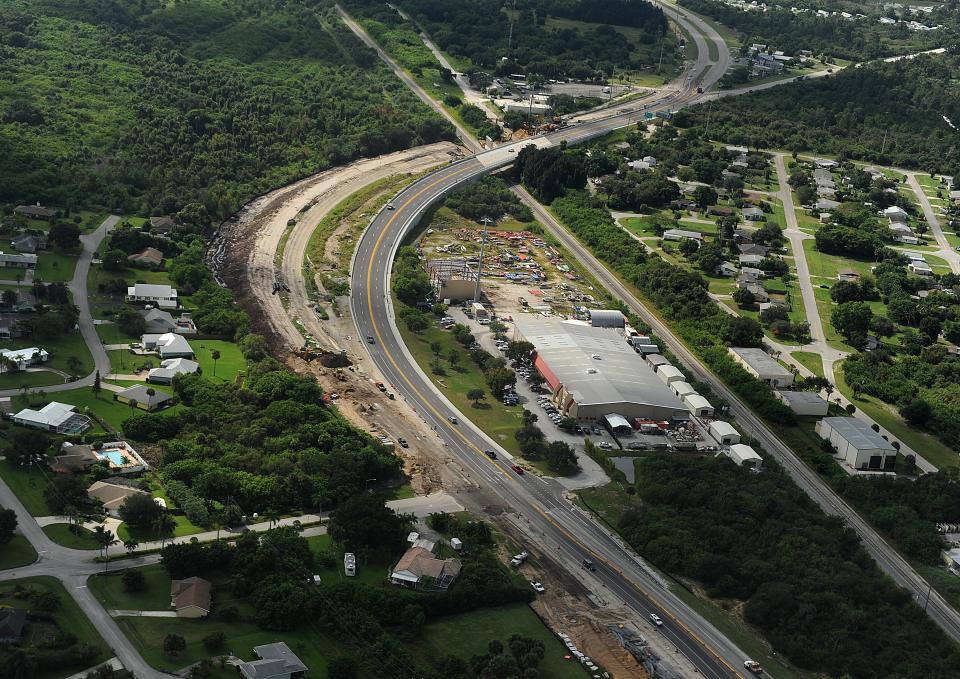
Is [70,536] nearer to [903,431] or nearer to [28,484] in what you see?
[28,484]

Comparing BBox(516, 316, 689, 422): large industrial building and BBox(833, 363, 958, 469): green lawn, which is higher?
BBox(516, 316, 689, 422): large industrial building

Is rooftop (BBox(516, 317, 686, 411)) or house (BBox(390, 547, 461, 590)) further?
rooftop (BBox(516, 317, 686, 411))

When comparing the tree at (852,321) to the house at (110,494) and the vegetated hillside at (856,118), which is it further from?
the house at (110,494)

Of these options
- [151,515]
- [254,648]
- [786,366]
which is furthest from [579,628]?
[786,366]

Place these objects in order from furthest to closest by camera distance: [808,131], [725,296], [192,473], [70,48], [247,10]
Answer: [247,10] → [808,131] → [70,48] → [725,296] → [192,473]

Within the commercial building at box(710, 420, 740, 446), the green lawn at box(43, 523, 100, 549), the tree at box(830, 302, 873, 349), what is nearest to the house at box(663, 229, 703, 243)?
the tree at box(830, 302, 873, 349)

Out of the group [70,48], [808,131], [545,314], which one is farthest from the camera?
[808,131]

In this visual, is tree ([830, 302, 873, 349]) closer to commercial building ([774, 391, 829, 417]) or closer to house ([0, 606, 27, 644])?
commercial building ([774, 391, 829, 417])

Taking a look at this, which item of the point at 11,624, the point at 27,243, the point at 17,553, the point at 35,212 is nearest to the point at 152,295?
the point at 27,243

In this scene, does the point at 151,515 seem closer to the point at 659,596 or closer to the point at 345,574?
the point at 345,574
